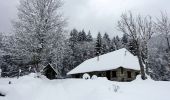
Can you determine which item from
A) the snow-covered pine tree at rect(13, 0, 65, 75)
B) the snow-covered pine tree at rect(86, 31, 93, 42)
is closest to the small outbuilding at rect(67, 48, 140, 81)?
the snow-covered pine tree at rect(13, 0, 65, 75)

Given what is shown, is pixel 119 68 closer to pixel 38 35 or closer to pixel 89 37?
pixel 38 35

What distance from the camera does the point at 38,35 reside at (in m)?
21.5

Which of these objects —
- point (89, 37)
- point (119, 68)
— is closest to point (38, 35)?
point (119, 68)

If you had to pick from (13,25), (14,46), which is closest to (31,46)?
(14,46)

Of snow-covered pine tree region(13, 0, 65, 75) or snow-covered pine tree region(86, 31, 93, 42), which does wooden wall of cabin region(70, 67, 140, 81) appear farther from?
snow-covered pine tree region(86, 31, 93, 42)

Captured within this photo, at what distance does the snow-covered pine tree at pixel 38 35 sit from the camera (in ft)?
69.8

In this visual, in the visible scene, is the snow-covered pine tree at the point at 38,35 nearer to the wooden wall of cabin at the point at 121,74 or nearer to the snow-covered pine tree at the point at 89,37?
the wooden wall of cabin at the point at 121,74

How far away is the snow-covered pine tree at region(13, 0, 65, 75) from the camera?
2128 centimetres

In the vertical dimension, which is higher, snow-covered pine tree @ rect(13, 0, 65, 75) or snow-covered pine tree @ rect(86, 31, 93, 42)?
snow-covered pine tree @ rect(86, 31, 93, 42)

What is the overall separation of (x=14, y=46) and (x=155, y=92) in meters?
13.9

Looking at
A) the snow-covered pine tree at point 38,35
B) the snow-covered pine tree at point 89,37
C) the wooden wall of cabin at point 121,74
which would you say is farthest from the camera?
the snow-covered pine tree at point 89,37

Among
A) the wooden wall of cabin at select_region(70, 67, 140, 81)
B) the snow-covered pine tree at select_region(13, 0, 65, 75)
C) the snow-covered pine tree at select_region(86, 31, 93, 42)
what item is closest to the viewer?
the snow-covered pine tree at select_region(13, 0, 65, 75)

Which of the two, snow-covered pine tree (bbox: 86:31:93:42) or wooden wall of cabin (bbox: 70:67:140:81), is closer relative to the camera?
wooden wall of cabin (bbox: 70:67:140:81)

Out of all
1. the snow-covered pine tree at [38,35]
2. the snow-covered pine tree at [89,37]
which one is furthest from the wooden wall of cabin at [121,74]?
the snow-covered pine tree at [89,37]
